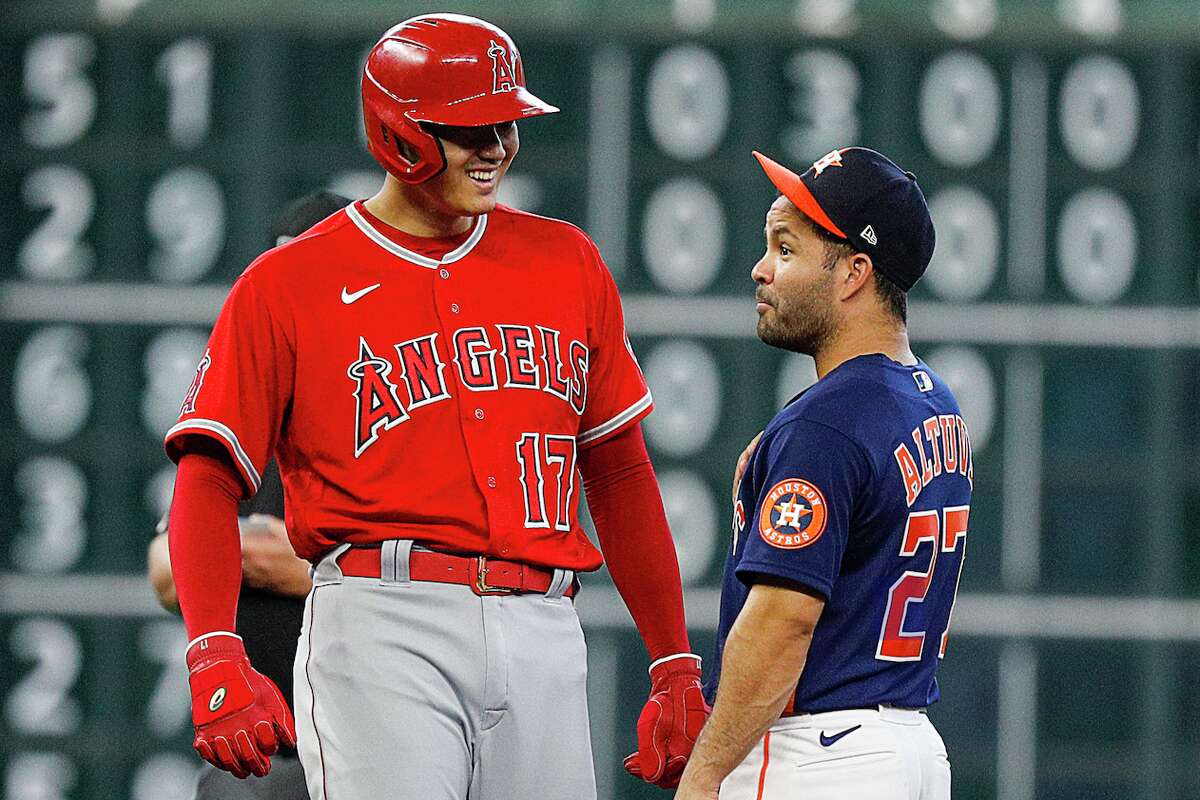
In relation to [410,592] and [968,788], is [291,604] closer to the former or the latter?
[410,592]

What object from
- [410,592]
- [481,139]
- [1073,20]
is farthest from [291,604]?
[1073,20]

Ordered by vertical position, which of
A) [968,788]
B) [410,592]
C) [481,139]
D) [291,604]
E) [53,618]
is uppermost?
[481,139]

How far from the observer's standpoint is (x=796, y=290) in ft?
9.52

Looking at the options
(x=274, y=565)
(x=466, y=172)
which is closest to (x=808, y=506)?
(x=466, y=172)

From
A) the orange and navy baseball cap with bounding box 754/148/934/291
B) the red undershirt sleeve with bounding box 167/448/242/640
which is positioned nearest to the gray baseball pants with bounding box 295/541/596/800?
the red undershirt sleeve with bounding box 167/448/242/640

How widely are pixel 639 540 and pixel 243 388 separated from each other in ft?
2.35

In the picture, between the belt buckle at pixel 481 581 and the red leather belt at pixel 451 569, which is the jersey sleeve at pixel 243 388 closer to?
the red leather belt at pixel 451 569

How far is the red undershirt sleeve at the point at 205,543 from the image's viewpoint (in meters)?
2.74

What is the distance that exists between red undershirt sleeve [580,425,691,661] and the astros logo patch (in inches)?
15.9

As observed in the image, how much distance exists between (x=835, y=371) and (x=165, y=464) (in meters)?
3.39

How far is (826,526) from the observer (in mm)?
2676

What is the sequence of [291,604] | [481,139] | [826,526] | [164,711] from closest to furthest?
[826,526], [481,139], [291,604], [164,711]

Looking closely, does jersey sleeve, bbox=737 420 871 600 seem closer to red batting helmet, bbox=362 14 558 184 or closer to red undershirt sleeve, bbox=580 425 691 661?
red undershirt sleeve, bbox=580 425 691 661

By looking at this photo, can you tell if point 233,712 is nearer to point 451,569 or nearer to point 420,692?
point 420,692
